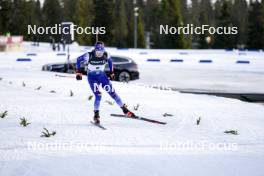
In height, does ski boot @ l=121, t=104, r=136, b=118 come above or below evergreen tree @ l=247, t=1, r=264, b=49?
below

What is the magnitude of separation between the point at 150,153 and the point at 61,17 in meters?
76.0

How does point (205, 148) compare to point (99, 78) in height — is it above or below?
below

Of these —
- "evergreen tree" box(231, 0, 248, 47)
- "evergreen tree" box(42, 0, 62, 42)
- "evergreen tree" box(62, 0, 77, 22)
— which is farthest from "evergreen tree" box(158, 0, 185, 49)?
"evergreen tree" box(62, 0, 77, 22)

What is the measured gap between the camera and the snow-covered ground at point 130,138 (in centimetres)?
691

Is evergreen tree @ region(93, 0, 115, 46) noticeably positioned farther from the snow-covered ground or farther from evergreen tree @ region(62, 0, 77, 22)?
the snow-covered ground

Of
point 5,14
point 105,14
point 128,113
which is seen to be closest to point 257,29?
point 105,14

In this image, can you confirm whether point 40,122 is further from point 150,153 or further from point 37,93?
point 37,93

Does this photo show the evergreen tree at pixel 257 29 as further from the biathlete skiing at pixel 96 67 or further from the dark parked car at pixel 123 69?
the biathlete skiing at pixel 96 67

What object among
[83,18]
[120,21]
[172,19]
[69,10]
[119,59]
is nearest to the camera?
[119,59]

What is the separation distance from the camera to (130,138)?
868cm

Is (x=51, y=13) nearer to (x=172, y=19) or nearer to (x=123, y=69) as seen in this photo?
(x=172, y=19)

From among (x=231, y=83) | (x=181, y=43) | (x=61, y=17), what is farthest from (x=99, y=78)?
(x=61, y=17)

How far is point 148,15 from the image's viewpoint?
9556cm

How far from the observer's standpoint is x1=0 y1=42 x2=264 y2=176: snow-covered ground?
6.91 meters
